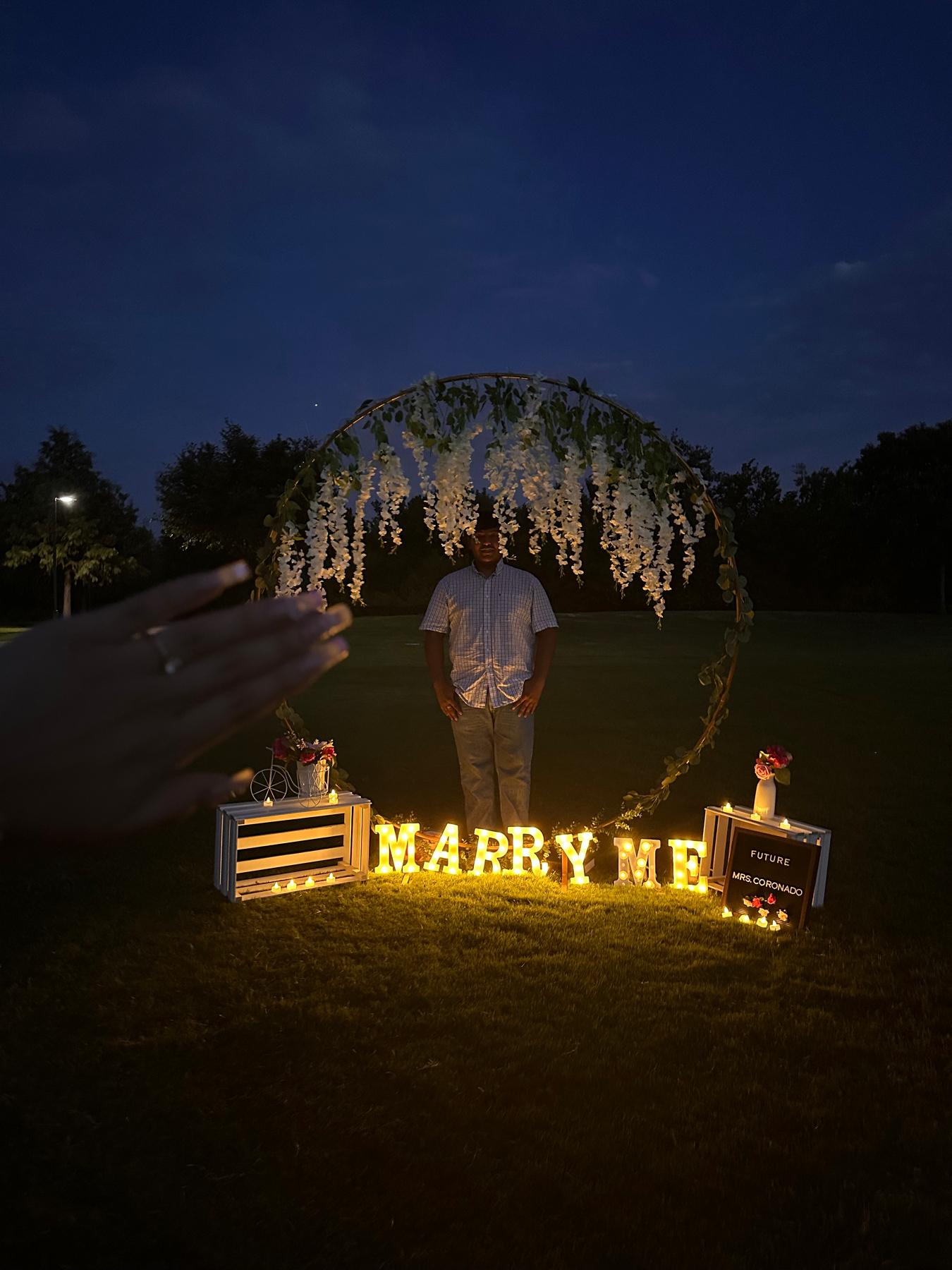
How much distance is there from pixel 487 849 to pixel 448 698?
1.11m

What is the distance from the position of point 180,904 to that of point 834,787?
655 cm

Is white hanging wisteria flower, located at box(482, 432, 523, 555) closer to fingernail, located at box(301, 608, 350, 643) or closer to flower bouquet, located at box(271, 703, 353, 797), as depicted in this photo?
flower bouquet, located at box(271, 703, 353, 797)

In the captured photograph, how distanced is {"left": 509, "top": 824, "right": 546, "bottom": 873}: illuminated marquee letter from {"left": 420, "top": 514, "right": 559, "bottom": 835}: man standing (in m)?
0.17

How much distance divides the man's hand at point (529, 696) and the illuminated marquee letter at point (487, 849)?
851 millimetres

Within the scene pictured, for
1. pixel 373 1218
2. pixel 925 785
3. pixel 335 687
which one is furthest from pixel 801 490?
pixel 373 1218

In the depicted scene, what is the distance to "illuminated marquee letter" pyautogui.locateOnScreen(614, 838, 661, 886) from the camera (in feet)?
20.0

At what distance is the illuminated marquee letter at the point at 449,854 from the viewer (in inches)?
247

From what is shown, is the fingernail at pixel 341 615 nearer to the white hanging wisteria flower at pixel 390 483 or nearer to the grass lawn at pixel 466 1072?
the grass lawn at pixel 466 1072

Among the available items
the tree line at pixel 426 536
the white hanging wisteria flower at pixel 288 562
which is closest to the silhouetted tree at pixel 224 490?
the tree line at pixel 426 536

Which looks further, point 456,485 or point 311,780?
point 311,780

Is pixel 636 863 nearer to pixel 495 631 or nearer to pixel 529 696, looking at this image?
pixel 529 696

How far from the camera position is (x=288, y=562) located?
6004 mm

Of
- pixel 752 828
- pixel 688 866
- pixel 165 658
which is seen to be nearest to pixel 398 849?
pixel 688 866

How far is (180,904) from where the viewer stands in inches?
218
